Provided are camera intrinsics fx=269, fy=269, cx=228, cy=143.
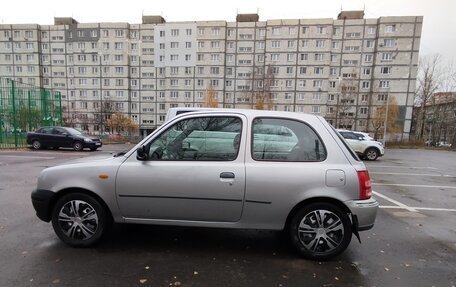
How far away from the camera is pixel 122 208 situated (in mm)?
3502

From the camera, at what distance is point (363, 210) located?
330cm

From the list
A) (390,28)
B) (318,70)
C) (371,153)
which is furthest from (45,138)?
(390,28)

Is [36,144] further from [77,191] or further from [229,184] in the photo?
[229,184]

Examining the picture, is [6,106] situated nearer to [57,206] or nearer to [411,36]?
[57,206]

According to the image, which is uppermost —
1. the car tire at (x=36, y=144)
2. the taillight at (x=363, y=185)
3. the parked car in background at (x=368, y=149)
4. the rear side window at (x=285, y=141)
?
the rear side window at (x=285, y=141)

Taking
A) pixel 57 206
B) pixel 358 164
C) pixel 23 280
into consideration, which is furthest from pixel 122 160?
pixel 358 164

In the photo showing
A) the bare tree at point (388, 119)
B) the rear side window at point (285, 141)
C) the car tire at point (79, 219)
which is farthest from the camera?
the bare tree at point (388, 119)

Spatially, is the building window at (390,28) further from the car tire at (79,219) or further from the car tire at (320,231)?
the car tire at (79,219)

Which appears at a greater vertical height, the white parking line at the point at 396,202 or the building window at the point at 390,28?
the building window at the point at 390,28

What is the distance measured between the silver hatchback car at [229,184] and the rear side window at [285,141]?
0.01 metres

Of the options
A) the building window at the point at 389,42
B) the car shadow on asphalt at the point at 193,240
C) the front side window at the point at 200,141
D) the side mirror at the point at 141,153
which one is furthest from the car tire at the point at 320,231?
the building window at the point at 389,42

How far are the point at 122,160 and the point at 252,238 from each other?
2196 mm

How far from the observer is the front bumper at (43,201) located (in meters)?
3.57

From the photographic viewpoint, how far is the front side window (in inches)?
135
